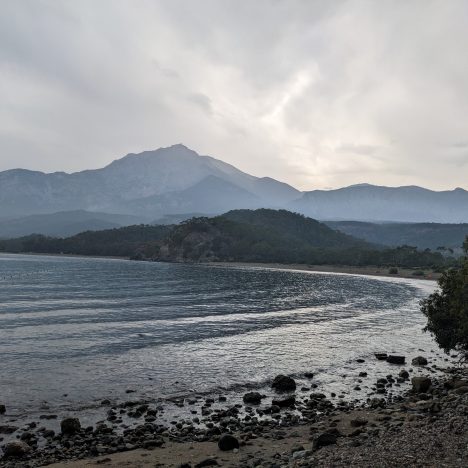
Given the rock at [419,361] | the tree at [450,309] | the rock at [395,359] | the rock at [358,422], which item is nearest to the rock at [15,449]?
the rock at [358,422]

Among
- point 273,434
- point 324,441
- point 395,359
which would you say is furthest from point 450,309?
point 324,441

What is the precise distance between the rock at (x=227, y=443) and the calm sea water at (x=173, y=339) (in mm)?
13321

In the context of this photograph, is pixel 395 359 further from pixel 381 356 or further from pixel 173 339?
pixel 173 339

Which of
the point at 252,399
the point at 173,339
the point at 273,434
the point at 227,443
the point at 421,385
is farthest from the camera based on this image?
the point at 173,339

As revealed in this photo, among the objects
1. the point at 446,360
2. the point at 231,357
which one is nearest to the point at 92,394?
the point at 231,357

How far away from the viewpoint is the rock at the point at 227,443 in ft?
80.6

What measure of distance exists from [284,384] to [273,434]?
11.8 m

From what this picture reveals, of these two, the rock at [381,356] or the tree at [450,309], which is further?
the rock at [381,356]

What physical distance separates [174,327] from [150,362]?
61.6 ft

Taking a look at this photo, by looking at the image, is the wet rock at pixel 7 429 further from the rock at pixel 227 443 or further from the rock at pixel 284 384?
the rock at pixel 284 384

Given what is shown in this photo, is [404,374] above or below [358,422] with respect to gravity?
below

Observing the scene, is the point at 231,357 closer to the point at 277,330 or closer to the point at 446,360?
the point at 277,330

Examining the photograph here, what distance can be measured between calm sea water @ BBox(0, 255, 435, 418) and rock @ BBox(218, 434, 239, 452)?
13.3 meters

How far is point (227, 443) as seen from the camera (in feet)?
80.7
